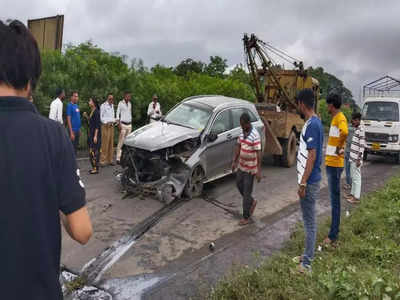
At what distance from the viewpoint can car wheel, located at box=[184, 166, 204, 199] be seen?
697 cm

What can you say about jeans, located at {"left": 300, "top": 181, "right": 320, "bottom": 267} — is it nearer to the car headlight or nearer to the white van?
the white van

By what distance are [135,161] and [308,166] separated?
143 inches

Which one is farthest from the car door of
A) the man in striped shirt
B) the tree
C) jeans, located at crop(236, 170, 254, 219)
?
the tree

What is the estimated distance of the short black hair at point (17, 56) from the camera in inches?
56.3

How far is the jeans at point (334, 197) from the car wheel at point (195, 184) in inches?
100

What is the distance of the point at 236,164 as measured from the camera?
6.62 m

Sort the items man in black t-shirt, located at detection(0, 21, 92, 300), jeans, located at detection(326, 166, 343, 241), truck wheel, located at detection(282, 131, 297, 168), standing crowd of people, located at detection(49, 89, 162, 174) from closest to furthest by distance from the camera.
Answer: man in black t-shirt, located at detection(0, 21, 92, 300)
jeans, located at detection(326, 166, 343, 241)
standing crowd of people, located at detection(49, 89, 162, 174)
truck wheel, located at detection(282, 131, 297, 168)

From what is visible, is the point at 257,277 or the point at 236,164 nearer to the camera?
the point at 257,277

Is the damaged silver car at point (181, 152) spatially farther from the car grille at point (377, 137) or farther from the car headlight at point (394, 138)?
the car headlight at point (394, 138)

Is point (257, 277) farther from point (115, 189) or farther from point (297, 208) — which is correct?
point (115, 189)

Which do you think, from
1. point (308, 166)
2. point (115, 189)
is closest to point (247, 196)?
point (308, 166)

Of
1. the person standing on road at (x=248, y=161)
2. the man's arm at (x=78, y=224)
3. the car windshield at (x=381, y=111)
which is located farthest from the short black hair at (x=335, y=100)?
the car windshield at (x=381, y=111)

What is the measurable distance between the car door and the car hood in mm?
437

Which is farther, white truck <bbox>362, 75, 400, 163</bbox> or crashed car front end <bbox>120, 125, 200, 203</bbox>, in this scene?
white truck <bbox>362, 75, 400, 163</bbox>
